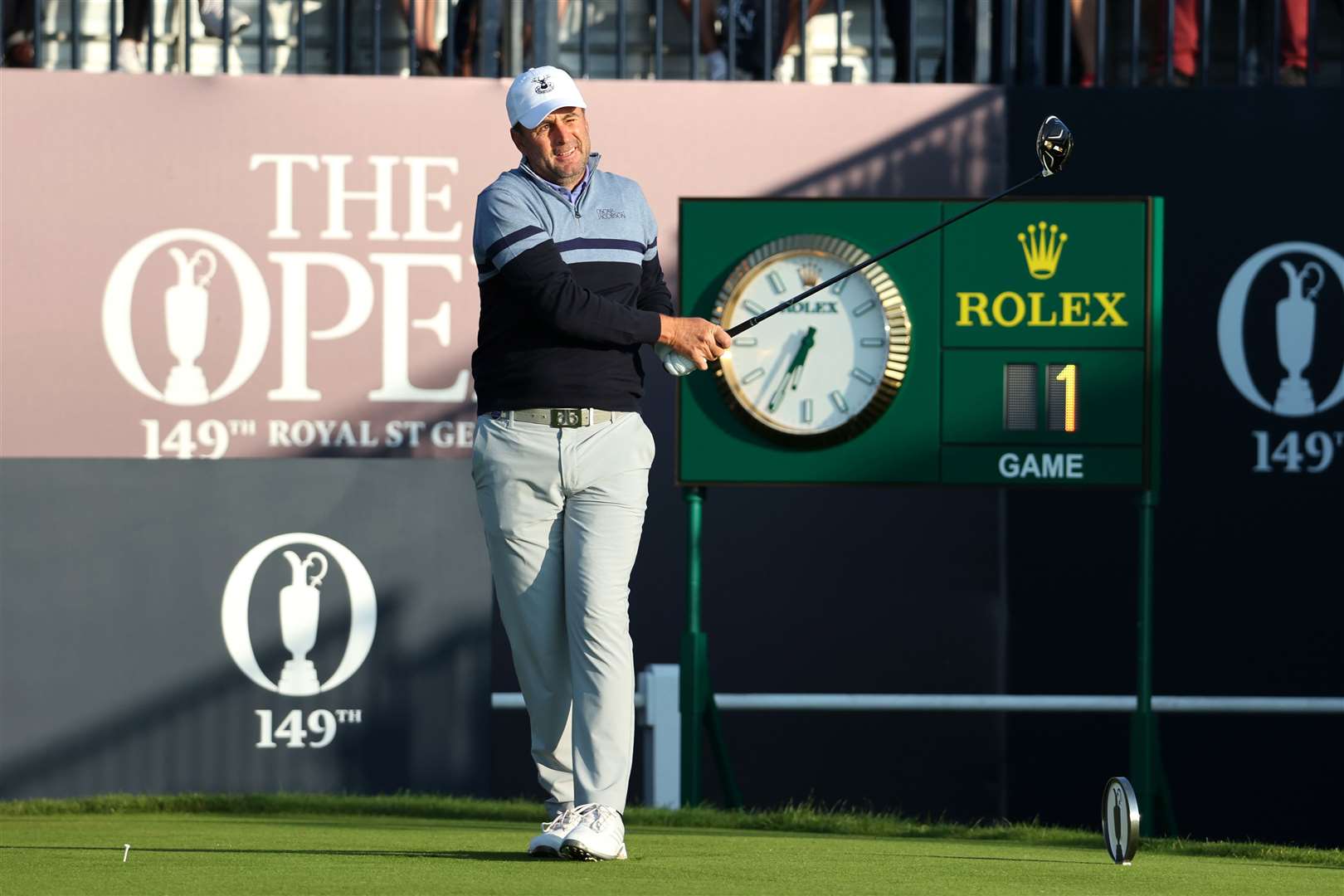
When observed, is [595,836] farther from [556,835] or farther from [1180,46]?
[1180,46]

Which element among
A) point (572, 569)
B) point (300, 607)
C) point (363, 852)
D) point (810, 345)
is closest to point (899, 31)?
point (810, 345)

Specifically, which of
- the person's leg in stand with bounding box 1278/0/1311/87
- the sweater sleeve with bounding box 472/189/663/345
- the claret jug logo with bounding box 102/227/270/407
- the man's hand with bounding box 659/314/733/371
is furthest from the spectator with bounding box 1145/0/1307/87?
the sweater sleeve with bounding box 472/189/663/345

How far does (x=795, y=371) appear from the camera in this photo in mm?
6625

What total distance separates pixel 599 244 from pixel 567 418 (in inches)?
13.4

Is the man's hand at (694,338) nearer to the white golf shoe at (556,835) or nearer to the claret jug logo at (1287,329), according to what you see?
the white golf shoe at (556,835)

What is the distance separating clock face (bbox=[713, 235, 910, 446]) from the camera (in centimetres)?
659

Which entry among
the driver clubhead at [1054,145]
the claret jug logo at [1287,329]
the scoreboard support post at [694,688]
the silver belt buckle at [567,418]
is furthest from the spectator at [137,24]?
the silver belt buckle at [567,418]

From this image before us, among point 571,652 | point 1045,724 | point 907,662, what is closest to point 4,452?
point 907,662

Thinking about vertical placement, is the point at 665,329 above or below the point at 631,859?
above

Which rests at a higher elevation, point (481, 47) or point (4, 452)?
point (481, 47)

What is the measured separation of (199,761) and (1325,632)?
170 inches

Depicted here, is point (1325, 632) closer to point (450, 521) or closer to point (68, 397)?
point (450, 521)

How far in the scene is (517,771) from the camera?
778cm

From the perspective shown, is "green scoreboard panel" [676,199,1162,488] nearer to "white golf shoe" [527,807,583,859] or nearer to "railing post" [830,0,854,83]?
"railing post" [830,0,854,83]
